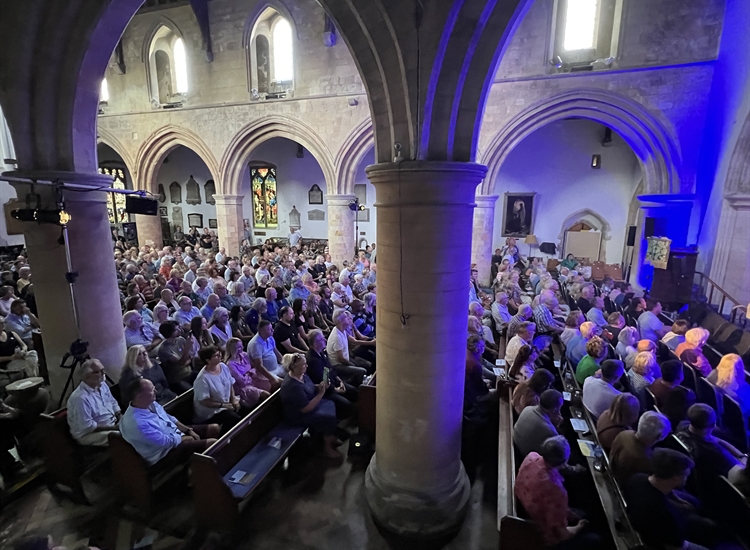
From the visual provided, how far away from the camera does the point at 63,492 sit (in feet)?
13.7

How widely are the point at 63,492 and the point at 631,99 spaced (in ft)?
44.8

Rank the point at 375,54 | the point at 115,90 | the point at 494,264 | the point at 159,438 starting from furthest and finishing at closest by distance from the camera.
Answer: the point at 115,90 → the point at 494,264 → the point at 159,438 → the point at 375,54

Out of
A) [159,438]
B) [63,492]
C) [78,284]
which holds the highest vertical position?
[78,284]

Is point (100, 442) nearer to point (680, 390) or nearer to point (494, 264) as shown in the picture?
point (680, 390)

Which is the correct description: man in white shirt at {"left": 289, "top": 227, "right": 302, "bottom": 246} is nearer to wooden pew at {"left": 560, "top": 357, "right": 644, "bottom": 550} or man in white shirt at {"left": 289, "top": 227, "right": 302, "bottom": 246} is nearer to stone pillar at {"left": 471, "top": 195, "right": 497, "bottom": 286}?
stone pillar at {"left": 471, "top": 195, "right": 497, "bottom": 286}

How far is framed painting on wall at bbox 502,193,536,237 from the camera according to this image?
15250 mm

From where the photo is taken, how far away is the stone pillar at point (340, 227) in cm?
1356

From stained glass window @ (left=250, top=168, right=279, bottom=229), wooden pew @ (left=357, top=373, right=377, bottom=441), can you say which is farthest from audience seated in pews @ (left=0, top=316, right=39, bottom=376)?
stained glass window @ (left=250, top=168, right=279, bottom=229)

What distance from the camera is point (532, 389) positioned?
4.14 m

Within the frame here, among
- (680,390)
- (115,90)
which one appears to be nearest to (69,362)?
(680,390)

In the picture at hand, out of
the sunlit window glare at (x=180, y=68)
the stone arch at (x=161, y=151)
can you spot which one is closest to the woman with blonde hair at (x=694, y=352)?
the stone arch at (x=161, y=151)

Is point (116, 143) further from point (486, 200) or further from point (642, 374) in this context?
point (642, 374)

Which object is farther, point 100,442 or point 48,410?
point 48,410

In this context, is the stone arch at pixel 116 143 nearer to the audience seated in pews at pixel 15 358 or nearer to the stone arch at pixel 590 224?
the audience seated in pews at pixel 15 358
